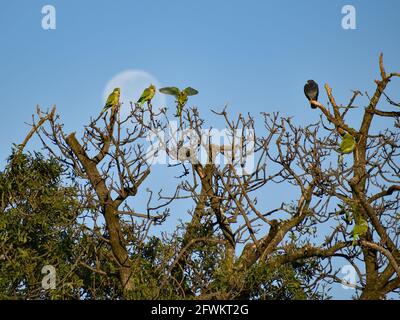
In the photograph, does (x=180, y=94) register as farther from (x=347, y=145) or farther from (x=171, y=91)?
(x=347, y=145)

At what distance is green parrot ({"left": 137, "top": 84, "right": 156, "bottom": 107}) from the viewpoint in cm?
1435

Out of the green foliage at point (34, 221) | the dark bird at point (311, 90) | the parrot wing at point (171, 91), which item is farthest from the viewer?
the dark bird at point (311, 90)

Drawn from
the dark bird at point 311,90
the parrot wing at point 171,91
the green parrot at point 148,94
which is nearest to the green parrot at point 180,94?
the parrot wing at point 171,91

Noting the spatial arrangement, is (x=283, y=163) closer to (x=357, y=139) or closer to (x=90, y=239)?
(x=357, y=139)

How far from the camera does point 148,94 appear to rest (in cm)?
1450

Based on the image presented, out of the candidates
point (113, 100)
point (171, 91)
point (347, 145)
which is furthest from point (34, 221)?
point (347, 145)

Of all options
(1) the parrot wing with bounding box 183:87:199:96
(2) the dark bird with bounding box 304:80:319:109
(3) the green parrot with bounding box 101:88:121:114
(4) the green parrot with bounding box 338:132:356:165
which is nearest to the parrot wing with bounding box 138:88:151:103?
(3) the green parrot with bounding box 101:88:121:114

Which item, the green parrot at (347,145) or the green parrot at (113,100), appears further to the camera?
the green parrot at (113,100)

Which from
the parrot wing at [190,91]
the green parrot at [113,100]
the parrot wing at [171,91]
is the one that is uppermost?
the parrot wing at [171,91]

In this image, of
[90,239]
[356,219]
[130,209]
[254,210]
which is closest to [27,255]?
[90,239]

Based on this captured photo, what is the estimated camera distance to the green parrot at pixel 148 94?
14354 millimetres

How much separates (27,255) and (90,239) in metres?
1.20

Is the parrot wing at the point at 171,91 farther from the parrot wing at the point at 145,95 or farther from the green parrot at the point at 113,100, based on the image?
the green parrot at the point at 113,100
